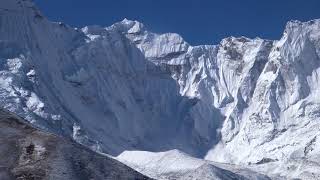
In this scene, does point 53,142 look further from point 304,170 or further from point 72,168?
point 304,170

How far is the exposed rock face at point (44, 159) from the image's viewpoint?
196 ft

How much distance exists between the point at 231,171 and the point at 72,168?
109109 millimetres

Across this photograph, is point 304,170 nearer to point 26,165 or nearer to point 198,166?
point 198,166

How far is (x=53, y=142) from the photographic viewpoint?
63344 millimetres

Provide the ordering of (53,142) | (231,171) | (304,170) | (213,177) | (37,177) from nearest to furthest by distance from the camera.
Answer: (37,177) < (53,142) < (213,177) < (231,171) < (304,170)

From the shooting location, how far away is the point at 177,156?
573 ft

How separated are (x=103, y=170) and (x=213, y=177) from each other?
3458 inches

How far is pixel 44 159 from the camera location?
199 feet

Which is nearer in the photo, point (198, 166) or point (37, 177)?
point (37, 177)

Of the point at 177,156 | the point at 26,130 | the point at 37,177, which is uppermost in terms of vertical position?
the point at 177,156

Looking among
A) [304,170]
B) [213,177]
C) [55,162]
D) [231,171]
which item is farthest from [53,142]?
[304,170]

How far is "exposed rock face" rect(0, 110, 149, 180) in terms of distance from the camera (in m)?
59.7

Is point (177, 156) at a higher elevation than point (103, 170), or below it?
higher

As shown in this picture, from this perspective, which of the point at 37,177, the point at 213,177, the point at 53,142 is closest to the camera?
the point at 37,177
